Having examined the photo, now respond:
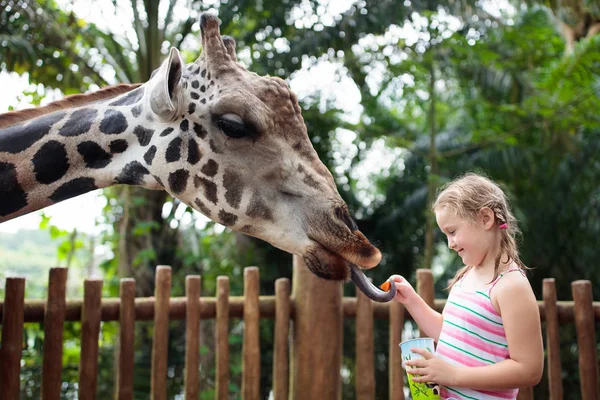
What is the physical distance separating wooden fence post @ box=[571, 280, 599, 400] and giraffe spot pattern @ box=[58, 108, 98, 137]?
8.98 feet

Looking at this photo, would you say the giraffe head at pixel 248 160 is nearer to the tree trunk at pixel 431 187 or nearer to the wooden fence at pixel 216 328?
the wooden fence at pixel 216 328

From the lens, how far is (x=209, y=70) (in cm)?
215

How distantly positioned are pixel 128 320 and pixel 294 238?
4.89 feet

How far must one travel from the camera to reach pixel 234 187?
2068mm

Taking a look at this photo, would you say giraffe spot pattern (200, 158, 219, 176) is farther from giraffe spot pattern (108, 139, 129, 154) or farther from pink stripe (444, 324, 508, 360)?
pink stripe (444, 324, 508, 360)

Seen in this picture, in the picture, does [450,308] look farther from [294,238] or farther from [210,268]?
[210,268]

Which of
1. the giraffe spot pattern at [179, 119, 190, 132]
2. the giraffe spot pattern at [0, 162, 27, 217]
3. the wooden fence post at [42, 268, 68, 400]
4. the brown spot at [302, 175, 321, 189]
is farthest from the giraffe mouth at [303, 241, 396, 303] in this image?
the wooden fence post at [42, 268, 68, 400]

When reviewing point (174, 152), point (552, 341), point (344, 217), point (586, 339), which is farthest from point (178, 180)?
point (586, 339)

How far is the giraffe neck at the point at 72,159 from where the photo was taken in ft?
7.04

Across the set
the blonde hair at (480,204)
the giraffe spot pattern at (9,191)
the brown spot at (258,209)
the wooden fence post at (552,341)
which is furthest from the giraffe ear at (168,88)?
the wooden fence post at (552,341)

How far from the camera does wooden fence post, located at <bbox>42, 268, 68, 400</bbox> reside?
9.48 ft

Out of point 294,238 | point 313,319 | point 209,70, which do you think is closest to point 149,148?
point 209,70

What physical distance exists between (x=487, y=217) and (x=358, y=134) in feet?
17.4

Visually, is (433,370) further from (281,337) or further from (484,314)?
(281,337)
